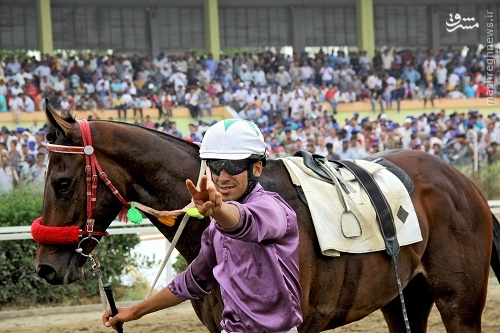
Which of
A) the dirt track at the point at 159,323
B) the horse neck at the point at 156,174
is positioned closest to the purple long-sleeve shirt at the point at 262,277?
the horse neck at the point at 156,174

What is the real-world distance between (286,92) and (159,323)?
14221 millimetres

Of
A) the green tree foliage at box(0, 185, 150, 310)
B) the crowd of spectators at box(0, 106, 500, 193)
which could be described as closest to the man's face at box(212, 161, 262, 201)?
the green tree foliage at box(0, 185, 150, 310)

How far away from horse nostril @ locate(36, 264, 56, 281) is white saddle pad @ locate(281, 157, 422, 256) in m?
1.25

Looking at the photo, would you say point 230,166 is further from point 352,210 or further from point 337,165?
point 337,165

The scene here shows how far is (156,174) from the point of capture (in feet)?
12.0

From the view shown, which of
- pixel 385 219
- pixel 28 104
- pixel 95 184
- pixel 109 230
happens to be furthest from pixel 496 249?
pixel 28 104

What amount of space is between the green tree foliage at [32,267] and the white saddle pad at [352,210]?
4066 millimetres

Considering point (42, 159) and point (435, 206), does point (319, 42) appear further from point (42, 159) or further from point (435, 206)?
point (435, 206)

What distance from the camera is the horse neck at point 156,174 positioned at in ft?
11.9

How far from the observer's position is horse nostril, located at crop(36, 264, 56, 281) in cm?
350

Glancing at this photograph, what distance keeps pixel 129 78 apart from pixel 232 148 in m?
17.9

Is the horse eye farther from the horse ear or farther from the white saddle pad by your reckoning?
the white saddle pad

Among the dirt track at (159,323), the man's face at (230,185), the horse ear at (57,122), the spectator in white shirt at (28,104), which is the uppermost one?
the spectator in white shirt at (28,104)

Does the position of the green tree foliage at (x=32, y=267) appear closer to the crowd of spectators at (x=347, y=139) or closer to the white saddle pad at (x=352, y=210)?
the crowd of spectators at (x=347, y=139)
